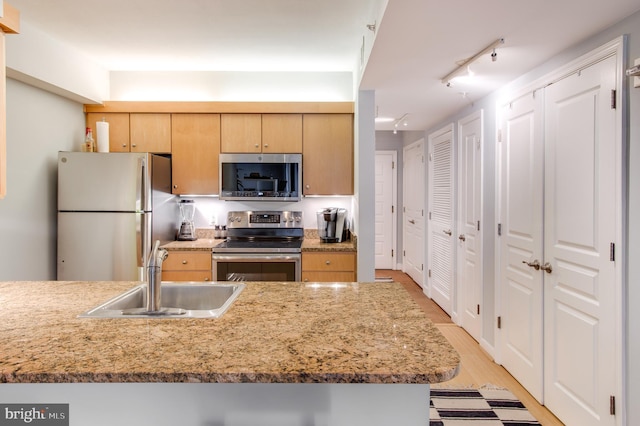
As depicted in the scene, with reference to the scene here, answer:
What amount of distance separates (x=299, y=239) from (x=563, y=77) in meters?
2.55

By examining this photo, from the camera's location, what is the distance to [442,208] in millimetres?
4477

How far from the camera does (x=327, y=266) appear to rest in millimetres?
3484

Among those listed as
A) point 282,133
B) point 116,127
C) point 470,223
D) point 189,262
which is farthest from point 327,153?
point 116,127

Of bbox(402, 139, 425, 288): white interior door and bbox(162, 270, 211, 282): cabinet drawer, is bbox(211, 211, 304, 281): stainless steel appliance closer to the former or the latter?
bbox(162, 270, 211, 282): cabinet drawer

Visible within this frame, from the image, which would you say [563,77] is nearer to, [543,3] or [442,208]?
[543,3]

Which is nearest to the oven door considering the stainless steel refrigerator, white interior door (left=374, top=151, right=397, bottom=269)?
the stainless steel refrigerator

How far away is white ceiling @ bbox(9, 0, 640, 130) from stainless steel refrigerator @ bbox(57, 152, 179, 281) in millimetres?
992

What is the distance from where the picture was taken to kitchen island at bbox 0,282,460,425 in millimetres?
979

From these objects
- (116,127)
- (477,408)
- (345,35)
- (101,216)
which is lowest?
(477,408)

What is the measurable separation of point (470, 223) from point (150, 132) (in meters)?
3.09

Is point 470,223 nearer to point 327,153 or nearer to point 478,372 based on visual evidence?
point 478,372

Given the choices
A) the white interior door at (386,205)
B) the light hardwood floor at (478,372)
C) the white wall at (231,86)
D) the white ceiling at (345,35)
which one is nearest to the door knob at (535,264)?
the light hardwood floor at (478,372)

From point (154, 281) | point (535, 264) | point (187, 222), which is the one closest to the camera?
point (154, 281)

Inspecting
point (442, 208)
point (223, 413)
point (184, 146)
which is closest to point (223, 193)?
point (184, 146)
